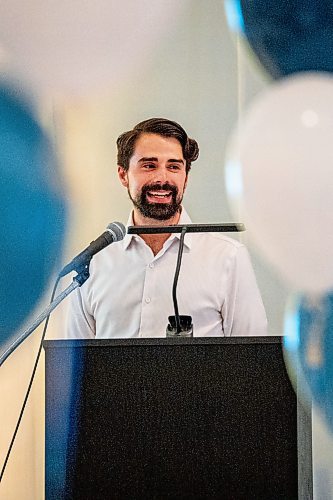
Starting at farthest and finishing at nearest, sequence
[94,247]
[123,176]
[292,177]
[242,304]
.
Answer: [123,176] → [242,304] → [94,247] → [292,177]

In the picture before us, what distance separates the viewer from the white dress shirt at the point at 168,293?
1.05m

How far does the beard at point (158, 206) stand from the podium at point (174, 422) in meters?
0.38

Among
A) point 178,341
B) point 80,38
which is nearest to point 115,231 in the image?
point 178,341

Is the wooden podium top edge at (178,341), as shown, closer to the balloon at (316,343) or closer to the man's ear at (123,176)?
the balloon at (316,343)

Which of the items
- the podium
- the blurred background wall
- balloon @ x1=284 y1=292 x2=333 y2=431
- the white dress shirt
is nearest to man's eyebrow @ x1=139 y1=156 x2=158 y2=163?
the white dress shirt

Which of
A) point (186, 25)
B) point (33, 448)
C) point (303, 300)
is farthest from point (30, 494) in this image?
point (303, 300)

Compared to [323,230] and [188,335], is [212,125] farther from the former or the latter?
[323,230]

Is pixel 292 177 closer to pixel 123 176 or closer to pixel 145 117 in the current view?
pixel 123 176

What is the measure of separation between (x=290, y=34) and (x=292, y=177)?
0.26 feet

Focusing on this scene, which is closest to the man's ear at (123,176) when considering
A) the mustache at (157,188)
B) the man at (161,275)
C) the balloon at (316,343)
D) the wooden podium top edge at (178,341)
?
the man at (161,275)

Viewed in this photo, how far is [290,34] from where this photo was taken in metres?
0.42

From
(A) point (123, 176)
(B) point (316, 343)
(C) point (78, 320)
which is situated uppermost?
(A) point (123, 176)

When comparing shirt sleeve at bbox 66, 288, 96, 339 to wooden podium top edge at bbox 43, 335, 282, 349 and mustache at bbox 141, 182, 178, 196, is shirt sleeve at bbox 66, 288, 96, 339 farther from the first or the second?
wooden podium top edge at bbox 43, 335, 282, 349

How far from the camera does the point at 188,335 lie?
2.39ft
